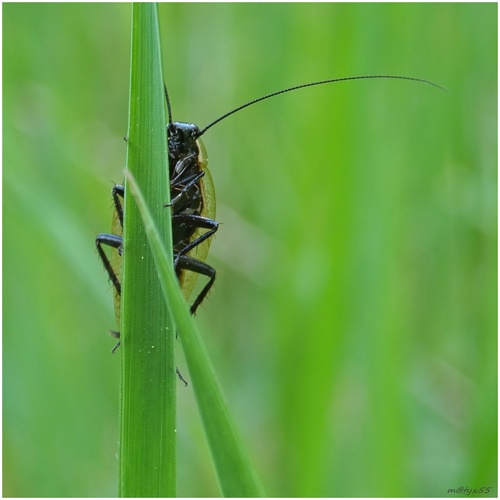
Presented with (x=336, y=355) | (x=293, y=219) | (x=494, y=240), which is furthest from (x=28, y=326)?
(x=494, y=240)

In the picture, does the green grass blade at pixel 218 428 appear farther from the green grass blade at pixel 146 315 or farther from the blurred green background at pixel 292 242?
the blurred green background at pixel 292 242

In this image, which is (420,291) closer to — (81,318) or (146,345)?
(81,318)

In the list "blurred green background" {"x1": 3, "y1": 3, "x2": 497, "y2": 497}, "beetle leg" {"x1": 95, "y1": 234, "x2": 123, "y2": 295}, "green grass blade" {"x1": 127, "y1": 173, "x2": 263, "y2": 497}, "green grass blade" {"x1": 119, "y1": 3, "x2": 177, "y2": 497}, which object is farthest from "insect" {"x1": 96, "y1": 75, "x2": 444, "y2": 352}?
"green grass blade" {"x1": 127, "y1": 173, "x2": 263, "y2": 497}

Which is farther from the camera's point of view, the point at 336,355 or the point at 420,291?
the point at 420,291

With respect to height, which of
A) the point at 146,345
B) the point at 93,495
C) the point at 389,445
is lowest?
the point at 93,495

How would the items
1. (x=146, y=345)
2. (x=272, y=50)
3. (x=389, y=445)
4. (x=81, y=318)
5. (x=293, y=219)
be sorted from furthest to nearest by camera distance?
(x=272, y=50) → (x=81, y=318) → (x=293, y=219) → (x=389, y=445) → (x=146, y=345)

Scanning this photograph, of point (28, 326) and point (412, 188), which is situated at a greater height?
point (412, 188)

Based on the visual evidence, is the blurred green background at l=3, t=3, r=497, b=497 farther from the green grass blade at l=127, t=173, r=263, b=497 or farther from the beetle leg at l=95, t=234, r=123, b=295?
the green grass blade at l=127, t=173, r=263, b=497
